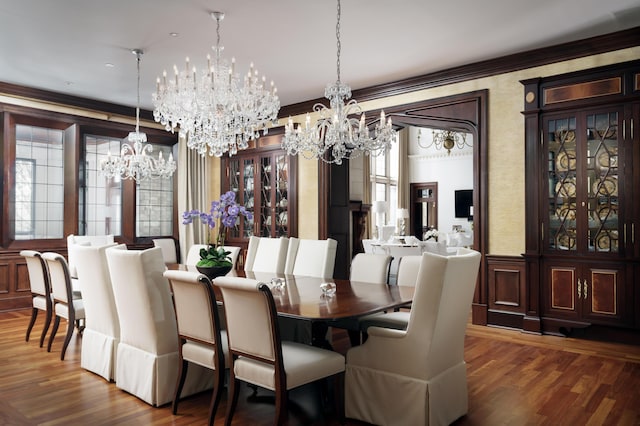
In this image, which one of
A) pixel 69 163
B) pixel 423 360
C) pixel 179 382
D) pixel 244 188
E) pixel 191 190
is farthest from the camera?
pixel 191 190

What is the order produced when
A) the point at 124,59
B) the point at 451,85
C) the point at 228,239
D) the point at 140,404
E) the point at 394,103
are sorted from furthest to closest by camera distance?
the point at 228,239 → the point at 394,103 → the point at 451,85 → the point at 124,59 → the point at 140,404

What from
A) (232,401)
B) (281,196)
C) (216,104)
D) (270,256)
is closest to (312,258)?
(270,256)

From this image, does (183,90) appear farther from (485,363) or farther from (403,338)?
(485,363)

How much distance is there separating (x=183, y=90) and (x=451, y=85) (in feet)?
10.1

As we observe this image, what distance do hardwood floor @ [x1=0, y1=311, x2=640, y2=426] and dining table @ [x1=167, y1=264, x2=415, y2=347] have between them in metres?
0.65

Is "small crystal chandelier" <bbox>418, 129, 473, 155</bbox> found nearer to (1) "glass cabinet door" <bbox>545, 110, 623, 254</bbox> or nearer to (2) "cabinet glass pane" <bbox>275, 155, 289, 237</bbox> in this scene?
(2) "cabinet glass pane" <bbox>275, 155, 289, 237</bbox>

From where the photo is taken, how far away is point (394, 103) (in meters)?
6.27

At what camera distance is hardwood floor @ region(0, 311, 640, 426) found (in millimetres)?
2885

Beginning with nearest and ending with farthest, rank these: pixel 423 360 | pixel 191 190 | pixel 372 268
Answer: pixel 423 360, pixel 372 268, pixel 191 190

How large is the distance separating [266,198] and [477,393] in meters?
5.15

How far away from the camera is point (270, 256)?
4.84 metres

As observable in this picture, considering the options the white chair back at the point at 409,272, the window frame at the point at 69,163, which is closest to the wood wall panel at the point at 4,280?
the window frame at the point at 69,163

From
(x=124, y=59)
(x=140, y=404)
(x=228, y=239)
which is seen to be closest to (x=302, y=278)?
(x=140, y=404)

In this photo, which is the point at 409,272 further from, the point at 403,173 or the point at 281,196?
the point at 403,173
